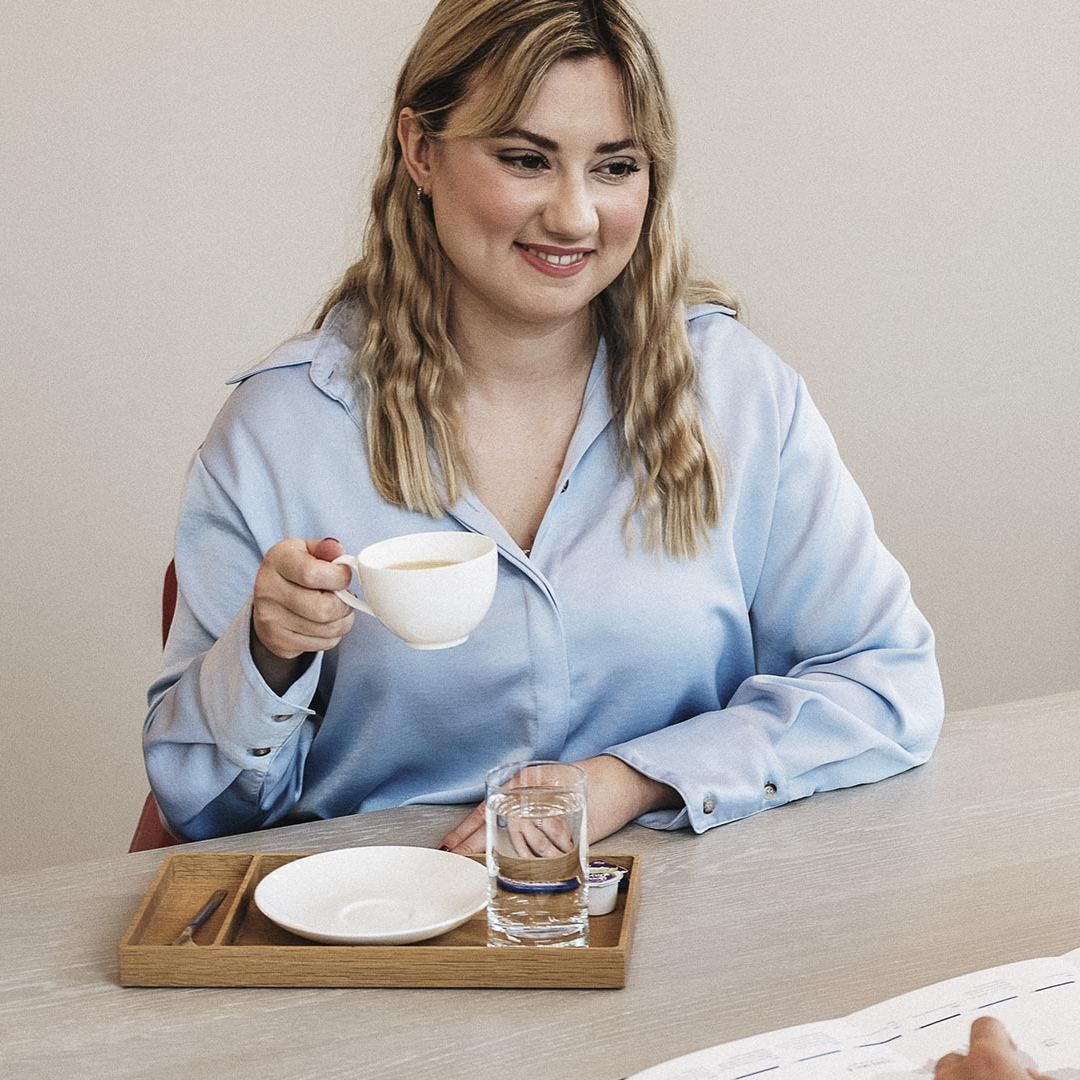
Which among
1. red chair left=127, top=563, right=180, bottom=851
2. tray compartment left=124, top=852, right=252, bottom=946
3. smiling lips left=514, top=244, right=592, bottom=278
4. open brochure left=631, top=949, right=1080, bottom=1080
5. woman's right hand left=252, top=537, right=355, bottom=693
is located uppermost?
smiling lips left=514, top=244, right=592, bottom=278

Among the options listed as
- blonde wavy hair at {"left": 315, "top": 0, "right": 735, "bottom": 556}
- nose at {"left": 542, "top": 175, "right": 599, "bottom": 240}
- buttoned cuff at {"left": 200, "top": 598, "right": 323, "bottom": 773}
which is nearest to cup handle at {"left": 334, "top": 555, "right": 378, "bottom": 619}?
buttoned cuff at {"left": 200, "top": 598, "right": 323, "bottom": 773}

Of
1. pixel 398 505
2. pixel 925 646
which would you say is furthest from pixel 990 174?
pixel 398 505

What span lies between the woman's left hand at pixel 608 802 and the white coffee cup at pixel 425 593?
0.22 metres

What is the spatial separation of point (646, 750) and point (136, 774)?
176 centimetres

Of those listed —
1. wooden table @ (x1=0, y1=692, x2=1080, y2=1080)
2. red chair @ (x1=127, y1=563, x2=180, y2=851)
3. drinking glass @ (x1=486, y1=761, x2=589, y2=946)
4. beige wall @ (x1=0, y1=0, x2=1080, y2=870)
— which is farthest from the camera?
beige wall @ (x1=0, y1=0, x2=1080, y2=870)

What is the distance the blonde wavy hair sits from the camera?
1431mm

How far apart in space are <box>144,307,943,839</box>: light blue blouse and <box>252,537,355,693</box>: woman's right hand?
0.17m

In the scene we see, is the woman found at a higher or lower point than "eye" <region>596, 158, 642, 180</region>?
lower

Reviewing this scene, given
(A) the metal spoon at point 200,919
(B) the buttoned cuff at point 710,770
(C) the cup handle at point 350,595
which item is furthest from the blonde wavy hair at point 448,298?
(A) the metal spoon at point 200,919

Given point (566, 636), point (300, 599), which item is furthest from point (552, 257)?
point (300, 599)

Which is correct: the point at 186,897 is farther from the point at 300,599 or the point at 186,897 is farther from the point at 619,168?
the point at 619,168

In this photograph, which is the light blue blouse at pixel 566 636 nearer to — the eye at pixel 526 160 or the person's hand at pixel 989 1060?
the eye at pixel 526 160

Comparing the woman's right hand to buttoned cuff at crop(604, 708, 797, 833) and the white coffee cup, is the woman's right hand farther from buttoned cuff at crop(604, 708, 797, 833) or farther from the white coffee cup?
buttoned cuff at crop(604, 708, 797, 833)

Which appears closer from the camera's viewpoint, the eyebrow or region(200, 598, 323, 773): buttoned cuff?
region(200, 598, 323, 773): buttoned cuff
